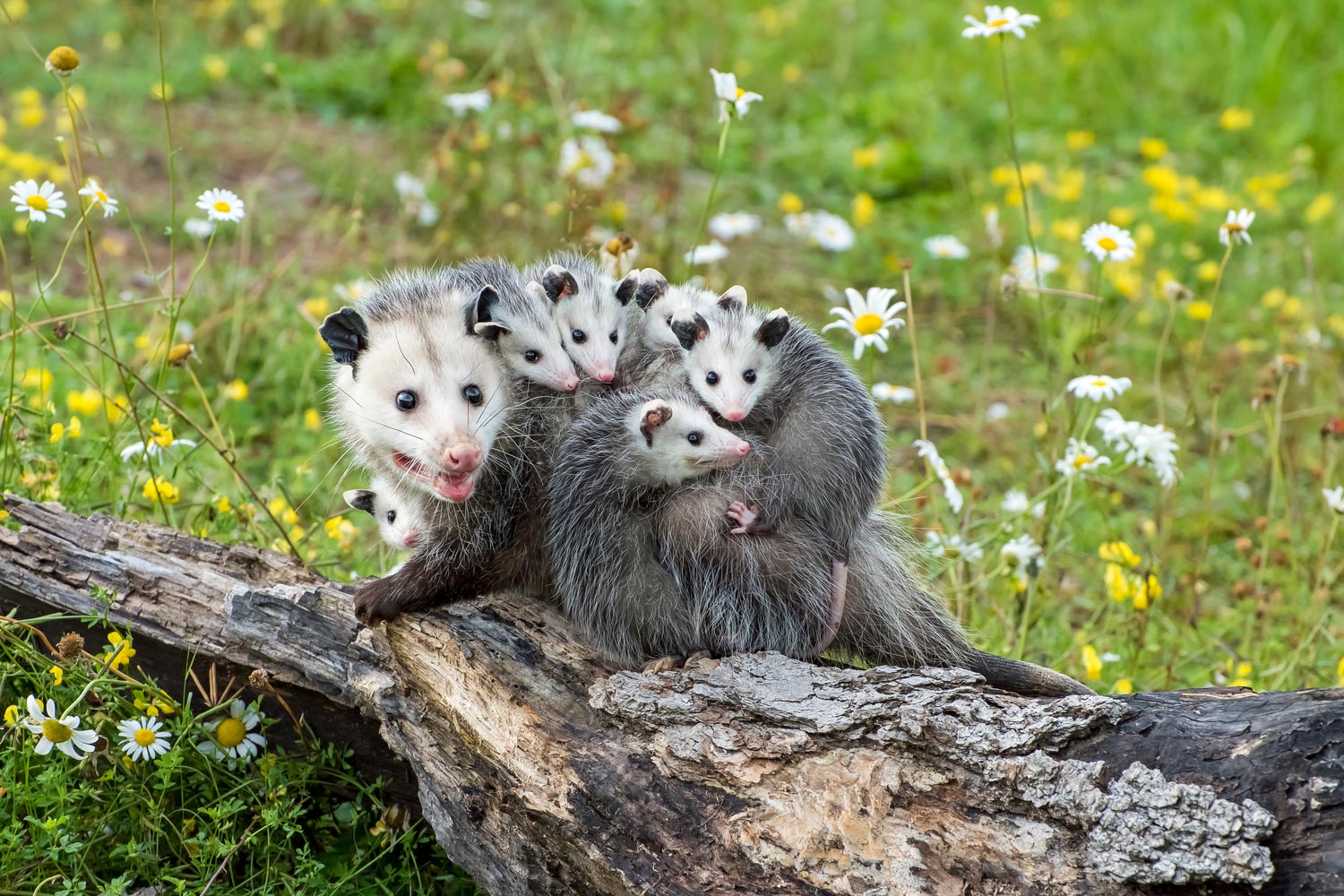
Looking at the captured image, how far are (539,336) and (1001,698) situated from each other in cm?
104

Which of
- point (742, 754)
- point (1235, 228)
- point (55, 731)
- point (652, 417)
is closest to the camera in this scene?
point (742, 754)

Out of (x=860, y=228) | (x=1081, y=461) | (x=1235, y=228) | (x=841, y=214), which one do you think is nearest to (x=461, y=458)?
(x=1081, y=461)

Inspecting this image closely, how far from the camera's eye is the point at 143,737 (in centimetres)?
204

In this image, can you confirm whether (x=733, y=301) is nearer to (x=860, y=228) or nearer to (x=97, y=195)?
(x=97, y=195)

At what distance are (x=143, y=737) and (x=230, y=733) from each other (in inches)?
6.2

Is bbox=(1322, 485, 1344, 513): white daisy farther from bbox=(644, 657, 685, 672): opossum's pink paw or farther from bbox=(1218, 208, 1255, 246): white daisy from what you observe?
bbox=(644, 657, 685, 672): opossum's pink paw

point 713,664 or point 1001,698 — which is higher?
point 1001,698

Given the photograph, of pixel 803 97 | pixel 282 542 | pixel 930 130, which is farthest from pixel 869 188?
pixel 282 542

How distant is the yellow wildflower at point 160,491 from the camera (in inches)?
98.6

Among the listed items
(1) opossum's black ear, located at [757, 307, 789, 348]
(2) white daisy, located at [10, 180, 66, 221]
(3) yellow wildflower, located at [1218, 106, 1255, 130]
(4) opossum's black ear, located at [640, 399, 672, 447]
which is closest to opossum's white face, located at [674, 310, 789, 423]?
(1) opossum's black ear, located at [757, 307, 789, 348]

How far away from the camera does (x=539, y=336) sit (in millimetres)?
2301

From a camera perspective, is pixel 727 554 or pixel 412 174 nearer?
pixel 727 554

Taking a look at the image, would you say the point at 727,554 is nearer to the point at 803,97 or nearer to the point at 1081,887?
the point at 1081,887

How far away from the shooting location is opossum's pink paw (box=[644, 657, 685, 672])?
2.07m
